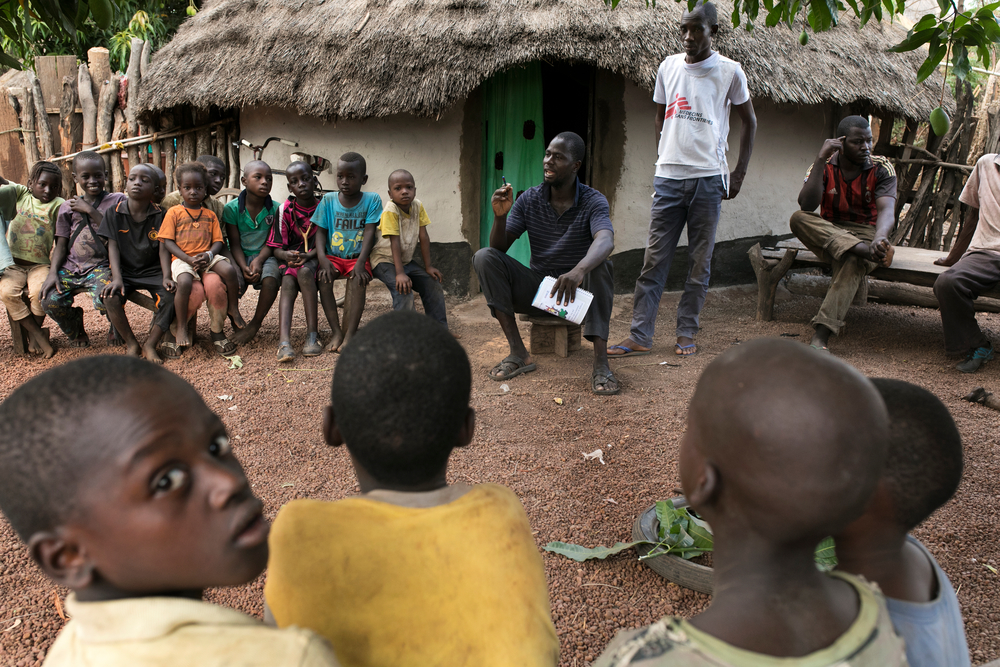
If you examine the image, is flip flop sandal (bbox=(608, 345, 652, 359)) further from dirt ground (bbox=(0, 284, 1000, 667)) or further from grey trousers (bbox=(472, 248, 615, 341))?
grey trousers (bbox=(472, 248, 615, 341))

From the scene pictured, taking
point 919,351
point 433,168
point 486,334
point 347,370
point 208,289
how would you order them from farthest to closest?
point 433,168
point 486,334
point 919,351
point 208,289
point 347,370

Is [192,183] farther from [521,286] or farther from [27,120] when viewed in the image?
[27,120]

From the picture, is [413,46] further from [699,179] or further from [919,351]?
[919,351]

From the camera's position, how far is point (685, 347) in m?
4.79

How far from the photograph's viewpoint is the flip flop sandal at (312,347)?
4707 millimetres

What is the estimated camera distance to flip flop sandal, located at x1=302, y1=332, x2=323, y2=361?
185 inches

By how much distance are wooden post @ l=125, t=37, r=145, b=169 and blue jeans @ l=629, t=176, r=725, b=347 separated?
5619 mm

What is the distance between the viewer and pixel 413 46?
5992 millimetres

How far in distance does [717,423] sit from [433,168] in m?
5.79

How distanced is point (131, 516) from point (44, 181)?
4.71 m

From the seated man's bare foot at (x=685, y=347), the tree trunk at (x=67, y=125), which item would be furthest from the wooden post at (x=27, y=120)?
Answer: the seated man's bare foot at (x=685, y=347)

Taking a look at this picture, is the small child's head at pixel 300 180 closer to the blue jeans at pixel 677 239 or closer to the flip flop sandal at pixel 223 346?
the flip flop sandal at pixel 223 346

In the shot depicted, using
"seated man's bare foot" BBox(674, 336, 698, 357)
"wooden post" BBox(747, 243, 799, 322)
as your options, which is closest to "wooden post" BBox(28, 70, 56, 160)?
"seated man's bare foot" BBox(674, 336, 698, 357)

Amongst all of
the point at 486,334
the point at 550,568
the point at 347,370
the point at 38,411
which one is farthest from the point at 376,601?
the point at 486,334
